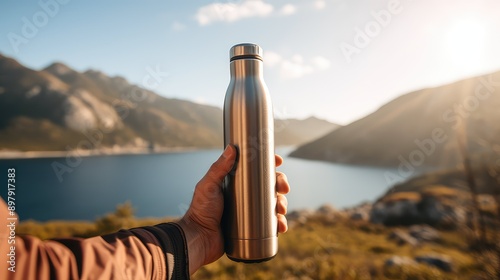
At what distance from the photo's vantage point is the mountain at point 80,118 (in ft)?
312

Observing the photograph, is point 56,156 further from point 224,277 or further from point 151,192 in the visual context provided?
point 224,277

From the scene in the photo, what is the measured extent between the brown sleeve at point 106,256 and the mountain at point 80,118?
243 feet

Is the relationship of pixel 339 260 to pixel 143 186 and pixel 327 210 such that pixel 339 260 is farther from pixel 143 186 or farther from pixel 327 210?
pixel 143 186

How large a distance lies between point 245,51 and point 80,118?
4684 inches

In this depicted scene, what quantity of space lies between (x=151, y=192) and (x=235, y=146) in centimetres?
7159

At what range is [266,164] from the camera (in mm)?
1680

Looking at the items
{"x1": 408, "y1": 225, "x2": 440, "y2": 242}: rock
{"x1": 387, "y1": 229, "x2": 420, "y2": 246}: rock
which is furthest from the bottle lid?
{"x1": 408, "y1": 225, "x2": 440, "y2": 242}: rock

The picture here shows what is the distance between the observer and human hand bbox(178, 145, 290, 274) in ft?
5.82

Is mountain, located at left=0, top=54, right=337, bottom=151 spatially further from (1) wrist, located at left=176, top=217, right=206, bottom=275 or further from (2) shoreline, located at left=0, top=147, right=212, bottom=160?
(1) wrist, located at left=176, top=217, right=206, bottom=275

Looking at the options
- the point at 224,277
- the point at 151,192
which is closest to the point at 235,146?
the point at 224,277

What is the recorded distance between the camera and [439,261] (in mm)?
9367

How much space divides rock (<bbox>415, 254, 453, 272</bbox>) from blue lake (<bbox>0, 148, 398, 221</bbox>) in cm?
2840

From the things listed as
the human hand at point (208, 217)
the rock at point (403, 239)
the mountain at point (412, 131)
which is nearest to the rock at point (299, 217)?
the rock at point (403, 239)

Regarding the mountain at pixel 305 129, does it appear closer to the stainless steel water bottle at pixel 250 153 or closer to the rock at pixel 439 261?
the rock at pixel 439 261
